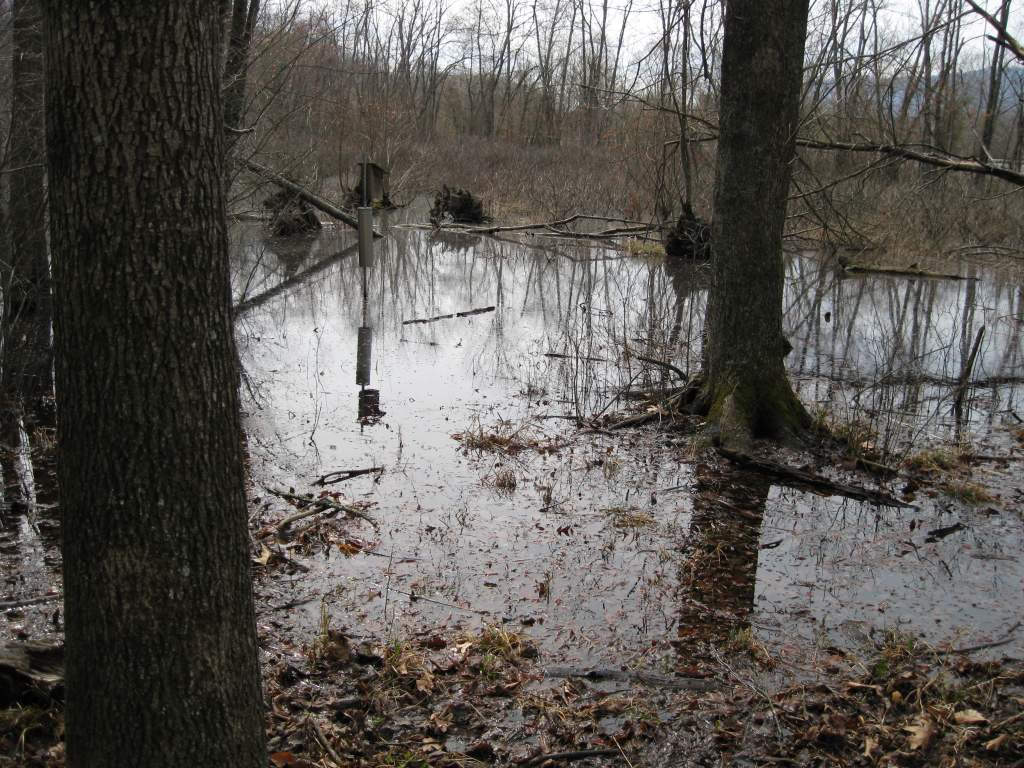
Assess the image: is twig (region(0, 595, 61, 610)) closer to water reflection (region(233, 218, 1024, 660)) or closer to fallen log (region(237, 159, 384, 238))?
water reflection (region(233, 218, 1024, 660))

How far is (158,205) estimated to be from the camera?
87.7 inches

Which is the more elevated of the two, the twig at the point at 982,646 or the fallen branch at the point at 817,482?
the fallen branch at the point at 817,482

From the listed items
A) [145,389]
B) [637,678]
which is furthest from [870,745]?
[145,389]

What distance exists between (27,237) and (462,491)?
4063 millimetres

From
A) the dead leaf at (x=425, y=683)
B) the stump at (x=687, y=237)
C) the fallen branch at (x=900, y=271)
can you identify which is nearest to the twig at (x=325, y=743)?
the dead leaf at (x=425, y=683)

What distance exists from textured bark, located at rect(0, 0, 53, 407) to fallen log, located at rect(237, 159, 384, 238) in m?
2.61

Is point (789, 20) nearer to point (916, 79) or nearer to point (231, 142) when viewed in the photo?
point (916, 79)

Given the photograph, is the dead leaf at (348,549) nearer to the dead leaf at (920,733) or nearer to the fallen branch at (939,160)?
the dead leaf at (920,733)

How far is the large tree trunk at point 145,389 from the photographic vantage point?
2.19 metres

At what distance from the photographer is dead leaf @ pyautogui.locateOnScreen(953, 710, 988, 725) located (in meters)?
3.48

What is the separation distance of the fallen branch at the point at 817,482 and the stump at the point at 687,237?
9009 mm

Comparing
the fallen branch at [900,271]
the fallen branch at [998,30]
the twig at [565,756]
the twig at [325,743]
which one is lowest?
the twig at [565,756]

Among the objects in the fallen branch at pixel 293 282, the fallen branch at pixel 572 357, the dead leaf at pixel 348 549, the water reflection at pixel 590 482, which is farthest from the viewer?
the fallen branch at pixel 293 282

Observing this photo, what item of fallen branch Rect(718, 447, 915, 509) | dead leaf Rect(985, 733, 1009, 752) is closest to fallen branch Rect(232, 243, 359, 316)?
fallen branch Rect(718, 447, 915, 509)
